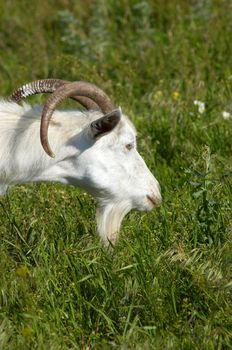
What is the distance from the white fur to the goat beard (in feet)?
0.17

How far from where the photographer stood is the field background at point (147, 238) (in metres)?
5.39

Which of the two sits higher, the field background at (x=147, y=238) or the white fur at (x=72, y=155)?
the white fur at (x=72, y=155)

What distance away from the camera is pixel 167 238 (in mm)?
6262

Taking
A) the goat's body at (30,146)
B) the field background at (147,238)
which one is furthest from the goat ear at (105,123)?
the field background at (147,238)

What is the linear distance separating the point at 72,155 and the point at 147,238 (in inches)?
26.5

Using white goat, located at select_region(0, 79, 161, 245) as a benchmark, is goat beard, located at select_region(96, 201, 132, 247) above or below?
below

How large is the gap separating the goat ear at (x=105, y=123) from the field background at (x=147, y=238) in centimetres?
54

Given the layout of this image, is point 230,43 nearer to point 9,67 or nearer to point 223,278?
point 9,67

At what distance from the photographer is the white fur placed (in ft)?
20.4

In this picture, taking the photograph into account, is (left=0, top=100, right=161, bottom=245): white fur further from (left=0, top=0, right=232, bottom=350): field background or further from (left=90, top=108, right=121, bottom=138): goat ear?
(left=0, top=0, right=232, bottom=350): field background

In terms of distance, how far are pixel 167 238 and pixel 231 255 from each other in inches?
28.2

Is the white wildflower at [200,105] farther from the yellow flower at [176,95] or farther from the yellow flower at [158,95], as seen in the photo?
the yellow flower at [158,95]

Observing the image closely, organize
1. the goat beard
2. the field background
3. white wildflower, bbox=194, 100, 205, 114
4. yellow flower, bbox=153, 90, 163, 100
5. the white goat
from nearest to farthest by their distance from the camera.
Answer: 1. the field background
2. the white goat
3. the goat beard
4. white wildflower, bbox=194, 100, 205, 114
5. yellow flower, bbox=153, 90, 163, 100

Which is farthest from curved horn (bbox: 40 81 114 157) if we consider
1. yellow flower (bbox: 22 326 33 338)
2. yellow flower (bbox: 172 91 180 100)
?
yellow flower (bbox: 172 91 180 100)
